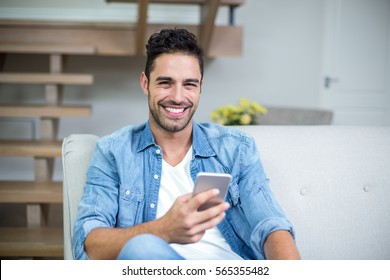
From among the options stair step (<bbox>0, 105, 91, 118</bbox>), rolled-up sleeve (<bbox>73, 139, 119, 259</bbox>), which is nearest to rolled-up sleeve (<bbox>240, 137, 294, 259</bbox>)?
rolled-up sleeve (<bbox>73, 139, 119, 259</bbox>)

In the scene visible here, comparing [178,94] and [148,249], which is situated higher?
[178,94]

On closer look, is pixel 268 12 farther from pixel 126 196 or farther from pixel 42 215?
pixel 126 196

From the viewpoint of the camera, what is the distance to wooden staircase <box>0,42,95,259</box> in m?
2.47

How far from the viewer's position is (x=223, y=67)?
434 cm

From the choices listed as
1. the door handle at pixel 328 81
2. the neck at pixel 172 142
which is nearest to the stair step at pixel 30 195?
the neck at pixel 172 142

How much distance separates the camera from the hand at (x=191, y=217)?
1.12m

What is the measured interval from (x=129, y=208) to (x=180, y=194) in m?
0.14

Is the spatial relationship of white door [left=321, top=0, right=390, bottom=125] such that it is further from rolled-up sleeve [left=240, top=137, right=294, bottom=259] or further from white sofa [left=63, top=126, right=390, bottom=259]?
rolled-up sleeve [left=240, top=137, right=294, bottom=259]

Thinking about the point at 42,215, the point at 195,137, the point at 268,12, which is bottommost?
the point at 42,215

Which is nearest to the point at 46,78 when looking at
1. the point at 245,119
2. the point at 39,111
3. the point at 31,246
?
Result: the point at 39,111

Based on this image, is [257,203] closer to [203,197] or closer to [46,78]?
[203,197]
